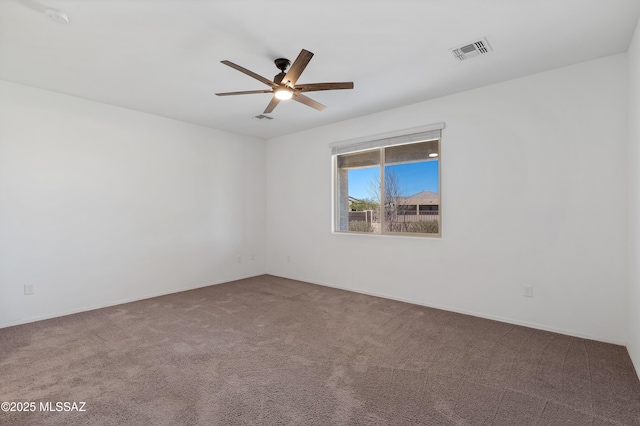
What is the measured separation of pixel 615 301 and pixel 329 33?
3.46 metres

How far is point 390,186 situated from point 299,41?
2498 millimetres

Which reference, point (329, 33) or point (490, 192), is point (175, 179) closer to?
point (329, 33)

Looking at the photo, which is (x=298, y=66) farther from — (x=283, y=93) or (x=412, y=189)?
(x=412, y=189)

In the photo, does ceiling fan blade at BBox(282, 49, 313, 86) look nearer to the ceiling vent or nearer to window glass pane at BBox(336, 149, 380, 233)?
the ceiling vent

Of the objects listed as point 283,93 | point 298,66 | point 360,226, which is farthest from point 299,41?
point 360,226

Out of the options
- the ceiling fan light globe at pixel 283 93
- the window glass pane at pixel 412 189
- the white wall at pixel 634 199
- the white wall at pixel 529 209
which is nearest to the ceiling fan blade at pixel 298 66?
the ceiling fan light globe at pixel 283 93

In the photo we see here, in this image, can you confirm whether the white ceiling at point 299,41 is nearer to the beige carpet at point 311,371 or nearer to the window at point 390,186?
the window at point 390,186

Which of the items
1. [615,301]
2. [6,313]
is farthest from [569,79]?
[6,313]

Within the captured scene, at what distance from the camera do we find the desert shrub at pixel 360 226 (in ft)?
15.6

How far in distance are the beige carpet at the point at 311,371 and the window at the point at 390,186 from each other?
4.30ft

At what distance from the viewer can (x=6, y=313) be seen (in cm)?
331

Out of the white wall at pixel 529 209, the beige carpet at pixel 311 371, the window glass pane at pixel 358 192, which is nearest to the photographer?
the beige carpet at pixel 311 371

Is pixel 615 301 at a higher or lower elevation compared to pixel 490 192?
lower

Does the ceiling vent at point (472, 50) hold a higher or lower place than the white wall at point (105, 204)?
higher
